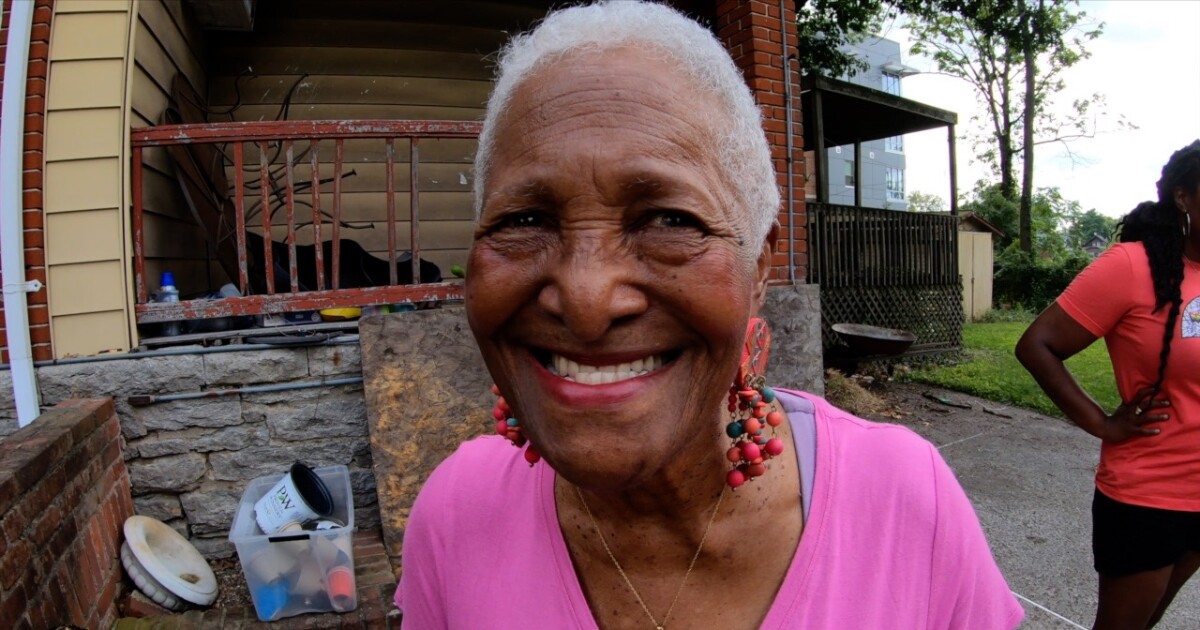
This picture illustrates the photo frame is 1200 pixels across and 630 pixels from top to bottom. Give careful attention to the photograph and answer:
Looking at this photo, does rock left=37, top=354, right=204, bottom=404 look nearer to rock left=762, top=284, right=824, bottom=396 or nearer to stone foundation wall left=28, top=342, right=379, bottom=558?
stone foundation wall left=28, top=342, right=379, bottom=558

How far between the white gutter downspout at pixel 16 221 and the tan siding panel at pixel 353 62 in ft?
7.14

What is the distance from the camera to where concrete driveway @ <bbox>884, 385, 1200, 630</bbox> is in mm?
3441

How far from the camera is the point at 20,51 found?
10.3 feet

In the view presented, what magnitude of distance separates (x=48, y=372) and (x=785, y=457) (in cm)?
338

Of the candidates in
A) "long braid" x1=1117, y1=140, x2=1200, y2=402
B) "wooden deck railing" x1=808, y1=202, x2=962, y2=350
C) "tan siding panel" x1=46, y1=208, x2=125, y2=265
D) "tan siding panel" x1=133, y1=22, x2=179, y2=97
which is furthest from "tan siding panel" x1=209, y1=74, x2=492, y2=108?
"wooden deck railing" x1=808, y1=202, x2=962, y2=350

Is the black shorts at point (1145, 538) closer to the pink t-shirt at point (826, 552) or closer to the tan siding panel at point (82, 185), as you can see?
the pink t-shirt at point (826, 552)

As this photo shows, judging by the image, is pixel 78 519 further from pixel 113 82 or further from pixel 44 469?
pixel 113 82

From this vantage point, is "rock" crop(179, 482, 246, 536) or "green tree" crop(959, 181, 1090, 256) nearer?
"rock" crop(179, 482, 246, 536)

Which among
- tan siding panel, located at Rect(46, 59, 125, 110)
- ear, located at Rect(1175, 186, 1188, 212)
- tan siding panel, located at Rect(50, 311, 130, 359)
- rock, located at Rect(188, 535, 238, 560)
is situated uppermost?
tan siding panel, located at Rect(46, 59, 125, 110)

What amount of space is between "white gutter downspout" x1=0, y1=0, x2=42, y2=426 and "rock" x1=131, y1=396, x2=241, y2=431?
422 mm

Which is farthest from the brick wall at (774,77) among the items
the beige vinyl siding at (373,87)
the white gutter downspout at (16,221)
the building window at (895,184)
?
the building window at (895,184)

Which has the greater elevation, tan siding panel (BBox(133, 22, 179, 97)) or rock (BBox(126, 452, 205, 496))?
tan siding panel (BBox(133, 22, 179, 97))

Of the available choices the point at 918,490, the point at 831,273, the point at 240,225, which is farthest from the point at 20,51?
the point at 831,273

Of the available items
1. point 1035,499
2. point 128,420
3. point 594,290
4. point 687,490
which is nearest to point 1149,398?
point 687,490
